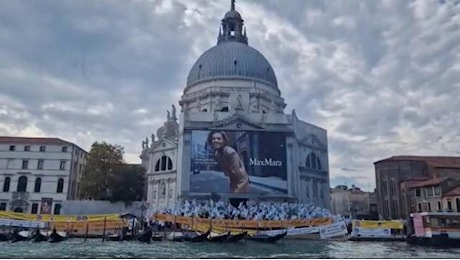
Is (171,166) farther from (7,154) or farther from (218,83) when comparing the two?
(7,154)

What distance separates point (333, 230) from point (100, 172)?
2225 cm

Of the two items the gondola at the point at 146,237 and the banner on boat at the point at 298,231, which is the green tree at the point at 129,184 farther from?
the banner on boat at the point at 298,231

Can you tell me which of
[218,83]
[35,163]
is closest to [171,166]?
[218,83]

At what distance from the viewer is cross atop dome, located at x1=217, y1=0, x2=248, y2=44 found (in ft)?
167

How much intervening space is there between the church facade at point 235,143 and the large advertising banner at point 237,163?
0.08 metres

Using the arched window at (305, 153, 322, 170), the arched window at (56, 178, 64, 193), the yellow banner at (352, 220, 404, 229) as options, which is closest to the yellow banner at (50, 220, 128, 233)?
the arched window at (56, 178, 64, 193)

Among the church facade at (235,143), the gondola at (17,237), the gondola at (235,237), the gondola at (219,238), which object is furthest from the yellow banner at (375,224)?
the gondola at (17,237)

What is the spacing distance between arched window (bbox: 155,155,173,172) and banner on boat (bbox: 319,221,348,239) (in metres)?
17.4

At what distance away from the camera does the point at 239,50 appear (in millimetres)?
46562

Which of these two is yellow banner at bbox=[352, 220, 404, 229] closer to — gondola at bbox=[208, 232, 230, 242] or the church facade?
the church facade

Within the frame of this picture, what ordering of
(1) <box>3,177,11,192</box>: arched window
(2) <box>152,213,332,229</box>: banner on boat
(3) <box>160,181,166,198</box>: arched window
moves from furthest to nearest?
(1) <box>3,177,11,192</box>: arched window
(3) <box>160,181,166,198</box>: arched window
(2) <box>152,213,332,229</box>: banner on boat

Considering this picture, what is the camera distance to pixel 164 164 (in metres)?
40.7

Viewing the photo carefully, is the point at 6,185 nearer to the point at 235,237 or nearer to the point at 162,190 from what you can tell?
the point at 162,190

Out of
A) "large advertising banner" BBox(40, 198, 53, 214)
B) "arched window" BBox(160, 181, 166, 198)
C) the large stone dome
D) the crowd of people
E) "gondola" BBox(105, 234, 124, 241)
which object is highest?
the large stone dome
